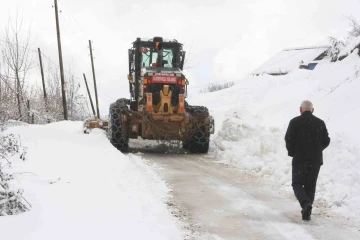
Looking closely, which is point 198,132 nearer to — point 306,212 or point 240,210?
point 240,210

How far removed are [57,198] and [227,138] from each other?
770 centimetres

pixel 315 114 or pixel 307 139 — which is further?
pixel 315 114

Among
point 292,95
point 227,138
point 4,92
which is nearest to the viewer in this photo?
point 227,138

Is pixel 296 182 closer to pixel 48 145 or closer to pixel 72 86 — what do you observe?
pixel 48 145

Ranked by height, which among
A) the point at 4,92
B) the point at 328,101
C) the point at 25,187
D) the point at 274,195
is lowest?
the point at 274,195

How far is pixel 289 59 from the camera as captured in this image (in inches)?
1373

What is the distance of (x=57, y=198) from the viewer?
215 inches

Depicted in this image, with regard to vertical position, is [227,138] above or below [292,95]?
below

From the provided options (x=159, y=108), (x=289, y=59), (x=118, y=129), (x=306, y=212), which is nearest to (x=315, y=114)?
(x=159, y=108)

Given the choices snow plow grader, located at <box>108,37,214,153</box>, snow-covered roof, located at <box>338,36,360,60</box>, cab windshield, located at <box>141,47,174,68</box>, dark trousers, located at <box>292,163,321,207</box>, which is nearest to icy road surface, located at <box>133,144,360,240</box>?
dark trousers, located at <box>292,163,321,207</box>

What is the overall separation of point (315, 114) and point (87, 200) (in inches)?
341

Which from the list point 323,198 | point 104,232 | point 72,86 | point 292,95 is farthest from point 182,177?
point 72,86

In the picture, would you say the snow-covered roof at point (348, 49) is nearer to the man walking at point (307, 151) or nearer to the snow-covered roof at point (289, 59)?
the snow-covered roof at point (289, 59)

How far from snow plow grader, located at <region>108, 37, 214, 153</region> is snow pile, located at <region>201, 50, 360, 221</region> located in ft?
3.03
